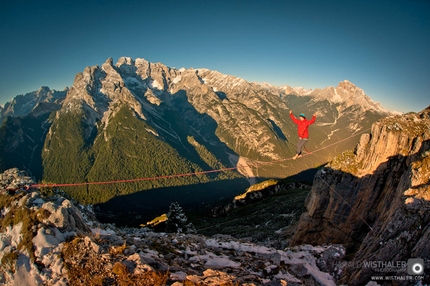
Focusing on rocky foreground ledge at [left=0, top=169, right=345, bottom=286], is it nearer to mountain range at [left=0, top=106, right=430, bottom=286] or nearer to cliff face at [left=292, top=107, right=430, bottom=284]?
mountain range at [left=0, top=106, right=430, bottom=286]

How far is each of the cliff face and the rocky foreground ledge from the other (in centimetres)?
566

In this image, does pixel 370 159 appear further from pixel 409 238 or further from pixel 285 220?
pixel 285 220

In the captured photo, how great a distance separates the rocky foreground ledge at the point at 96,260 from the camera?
911 centimetres

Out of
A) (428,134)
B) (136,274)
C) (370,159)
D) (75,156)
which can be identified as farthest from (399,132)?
(75,156)

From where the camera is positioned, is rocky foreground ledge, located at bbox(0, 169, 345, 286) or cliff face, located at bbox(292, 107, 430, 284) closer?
rocky foreground ledge, located at bbox(0, 169, 345, 286)

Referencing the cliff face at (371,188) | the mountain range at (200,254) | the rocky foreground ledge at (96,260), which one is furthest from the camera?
the cliff face at (371,188)

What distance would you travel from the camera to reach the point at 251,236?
3653 centimetres

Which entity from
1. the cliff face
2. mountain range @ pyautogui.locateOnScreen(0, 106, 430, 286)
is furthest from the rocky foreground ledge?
→ the cliff face

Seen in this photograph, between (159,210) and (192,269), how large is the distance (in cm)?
14466

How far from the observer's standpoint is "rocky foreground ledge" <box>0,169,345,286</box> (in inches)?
359

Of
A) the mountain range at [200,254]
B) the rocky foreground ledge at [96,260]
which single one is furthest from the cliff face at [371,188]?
the rocky foreground ledge at [96,260]

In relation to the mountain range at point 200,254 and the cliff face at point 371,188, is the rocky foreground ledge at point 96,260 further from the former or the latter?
the cliff face at point 371,188

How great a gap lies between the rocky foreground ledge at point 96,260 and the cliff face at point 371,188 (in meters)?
5.66

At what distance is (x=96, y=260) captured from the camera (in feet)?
31.6
